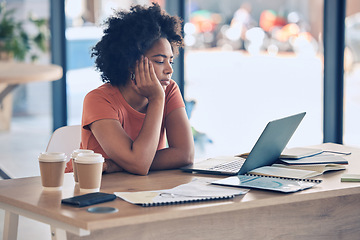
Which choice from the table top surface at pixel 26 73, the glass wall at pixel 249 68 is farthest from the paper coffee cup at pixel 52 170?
the glass wall at pixel 249 68

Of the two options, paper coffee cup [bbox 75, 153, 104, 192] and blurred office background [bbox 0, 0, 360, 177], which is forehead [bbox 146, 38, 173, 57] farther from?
blurred office background [bbox 0, 0, 360, 177]

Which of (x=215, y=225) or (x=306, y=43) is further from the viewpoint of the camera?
(x=306, y=43)

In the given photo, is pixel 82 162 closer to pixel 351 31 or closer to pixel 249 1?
pixel 351 31

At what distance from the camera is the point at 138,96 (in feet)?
6.85

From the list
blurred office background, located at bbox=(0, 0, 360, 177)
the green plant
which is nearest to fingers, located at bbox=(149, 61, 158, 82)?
blurred office background, located at bbox=(0, 0, 360, 177)

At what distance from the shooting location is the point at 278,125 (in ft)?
5.74

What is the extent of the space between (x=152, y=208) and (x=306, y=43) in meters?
3.81

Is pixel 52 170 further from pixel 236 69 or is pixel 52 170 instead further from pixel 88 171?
pixel 236 69

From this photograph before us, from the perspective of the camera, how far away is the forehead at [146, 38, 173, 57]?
204cm

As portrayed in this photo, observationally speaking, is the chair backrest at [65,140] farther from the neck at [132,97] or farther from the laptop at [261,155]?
the laptop at [261,155]

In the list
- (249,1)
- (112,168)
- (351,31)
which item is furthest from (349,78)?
(112,168)

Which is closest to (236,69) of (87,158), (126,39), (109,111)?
(126,39)

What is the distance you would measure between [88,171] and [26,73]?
241cm

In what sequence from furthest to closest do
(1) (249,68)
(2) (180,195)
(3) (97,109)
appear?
(1) (249,68) → (3) (97,109) → (2) (180,195)
